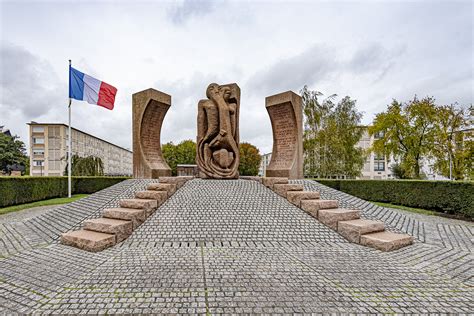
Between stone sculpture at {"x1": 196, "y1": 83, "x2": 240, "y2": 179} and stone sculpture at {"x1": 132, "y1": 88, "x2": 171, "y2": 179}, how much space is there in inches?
83.7

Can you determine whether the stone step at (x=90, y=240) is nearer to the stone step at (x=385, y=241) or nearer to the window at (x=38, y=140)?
the stone step at (x=385, y=241)

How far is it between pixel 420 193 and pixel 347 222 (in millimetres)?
8308

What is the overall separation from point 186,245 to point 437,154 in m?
24.2

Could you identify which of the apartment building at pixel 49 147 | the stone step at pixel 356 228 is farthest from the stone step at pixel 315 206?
the apartment building at pixel 49 147

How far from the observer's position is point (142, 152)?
33.3 feet

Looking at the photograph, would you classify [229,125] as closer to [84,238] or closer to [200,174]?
[200,174]

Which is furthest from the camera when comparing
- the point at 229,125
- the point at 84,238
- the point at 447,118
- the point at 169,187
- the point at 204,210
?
the point at 447,118

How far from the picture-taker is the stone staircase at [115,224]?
4469 mm

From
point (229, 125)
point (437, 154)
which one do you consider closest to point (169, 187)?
point (229, 125)

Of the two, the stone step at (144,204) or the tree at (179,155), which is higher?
the tree at (179,155)

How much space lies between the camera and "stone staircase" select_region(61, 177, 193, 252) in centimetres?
447

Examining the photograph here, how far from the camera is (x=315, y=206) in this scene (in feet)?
19.6

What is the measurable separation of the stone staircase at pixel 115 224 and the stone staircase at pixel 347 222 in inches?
134

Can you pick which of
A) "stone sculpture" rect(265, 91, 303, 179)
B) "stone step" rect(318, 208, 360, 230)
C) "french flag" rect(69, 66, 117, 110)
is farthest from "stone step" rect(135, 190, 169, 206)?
"french flag" rect(69, 66, 117, 110)
